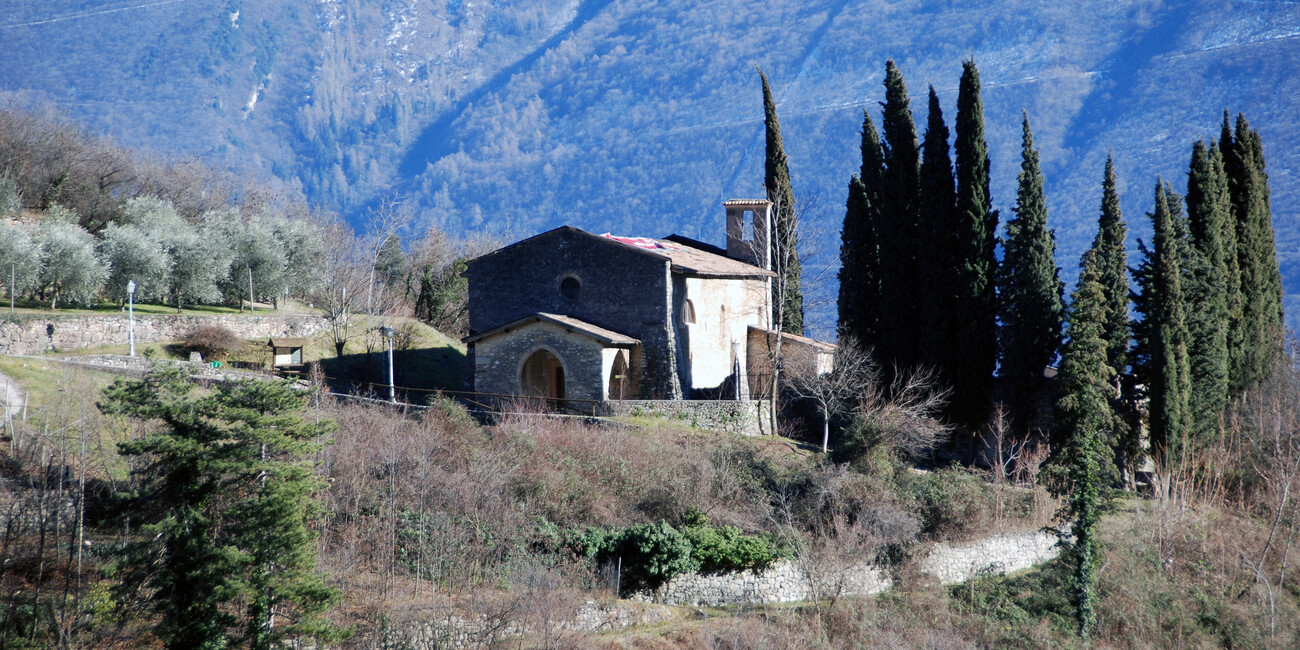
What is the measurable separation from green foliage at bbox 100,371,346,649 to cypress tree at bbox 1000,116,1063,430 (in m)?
20.2

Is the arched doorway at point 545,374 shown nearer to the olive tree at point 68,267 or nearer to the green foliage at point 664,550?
the green foliage at point 664,550

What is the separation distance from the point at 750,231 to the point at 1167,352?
15.0 meters

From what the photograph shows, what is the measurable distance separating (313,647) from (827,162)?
83.2 metres

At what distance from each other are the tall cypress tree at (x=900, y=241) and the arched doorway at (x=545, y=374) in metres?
10.5

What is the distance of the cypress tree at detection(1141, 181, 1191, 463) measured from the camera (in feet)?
90.9

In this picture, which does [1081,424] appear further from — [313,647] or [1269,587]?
[313,647]

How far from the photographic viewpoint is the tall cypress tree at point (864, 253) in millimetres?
32875

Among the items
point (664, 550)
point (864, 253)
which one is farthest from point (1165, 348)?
point (664, 550)

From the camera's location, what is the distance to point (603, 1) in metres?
133

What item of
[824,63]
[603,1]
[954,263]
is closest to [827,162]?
[824,63]

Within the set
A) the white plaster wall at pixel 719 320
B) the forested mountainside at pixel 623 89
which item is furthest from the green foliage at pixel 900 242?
the forested mountainside at pixel 623 89

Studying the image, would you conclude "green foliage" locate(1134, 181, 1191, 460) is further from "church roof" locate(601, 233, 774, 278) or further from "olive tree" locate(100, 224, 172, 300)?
"olive tree" locate(100, 224, 172, 300)

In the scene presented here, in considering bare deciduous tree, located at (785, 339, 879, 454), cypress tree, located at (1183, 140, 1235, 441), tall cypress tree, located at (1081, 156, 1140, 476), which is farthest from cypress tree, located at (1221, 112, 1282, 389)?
bare deciduous tree, located at (785, 339, 879, 454)

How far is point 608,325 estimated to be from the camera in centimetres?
3020
